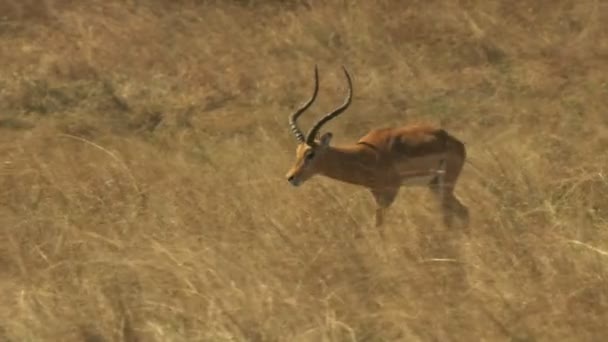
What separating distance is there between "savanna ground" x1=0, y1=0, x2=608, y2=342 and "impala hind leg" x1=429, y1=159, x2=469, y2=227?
0.32 feet

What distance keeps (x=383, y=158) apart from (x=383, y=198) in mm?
837

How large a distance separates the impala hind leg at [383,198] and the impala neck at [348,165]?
1.10 ft

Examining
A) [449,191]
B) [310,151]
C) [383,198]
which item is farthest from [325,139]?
[449,191]

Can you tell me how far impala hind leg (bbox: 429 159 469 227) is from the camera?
556cm

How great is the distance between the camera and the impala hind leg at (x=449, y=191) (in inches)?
219

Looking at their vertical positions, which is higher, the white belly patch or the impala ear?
the impala ear

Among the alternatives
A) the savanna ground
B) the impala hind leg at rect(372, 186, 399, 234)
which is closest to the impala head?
the savanna ground

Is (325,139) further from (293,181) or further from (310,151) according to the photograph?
(293,181)

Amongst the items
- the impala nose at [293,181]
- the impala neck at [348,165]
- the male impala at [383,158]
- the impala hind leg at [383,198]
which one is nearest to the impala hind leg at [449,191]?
the male impala at [383,158]

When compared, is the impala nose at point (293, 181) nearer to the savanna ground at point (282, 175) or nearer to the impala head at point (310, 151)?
the impala head at point (310, 151)

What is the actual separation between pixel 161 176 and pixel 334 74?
219 inches

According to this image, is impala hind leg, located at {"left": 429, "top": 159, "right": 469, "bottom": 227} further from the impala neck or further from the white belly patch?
the impala neck

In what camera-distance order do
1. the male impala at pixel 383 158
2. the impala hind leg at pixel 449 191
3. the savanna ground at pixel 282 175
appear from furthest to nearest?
1. the male impala at pixel 383 158
2. the impala hind leg at pixel 449 191
3. the savanna ground at pixel 282 175

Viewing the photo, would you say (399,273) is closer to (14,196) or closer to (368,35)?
(14,196)
